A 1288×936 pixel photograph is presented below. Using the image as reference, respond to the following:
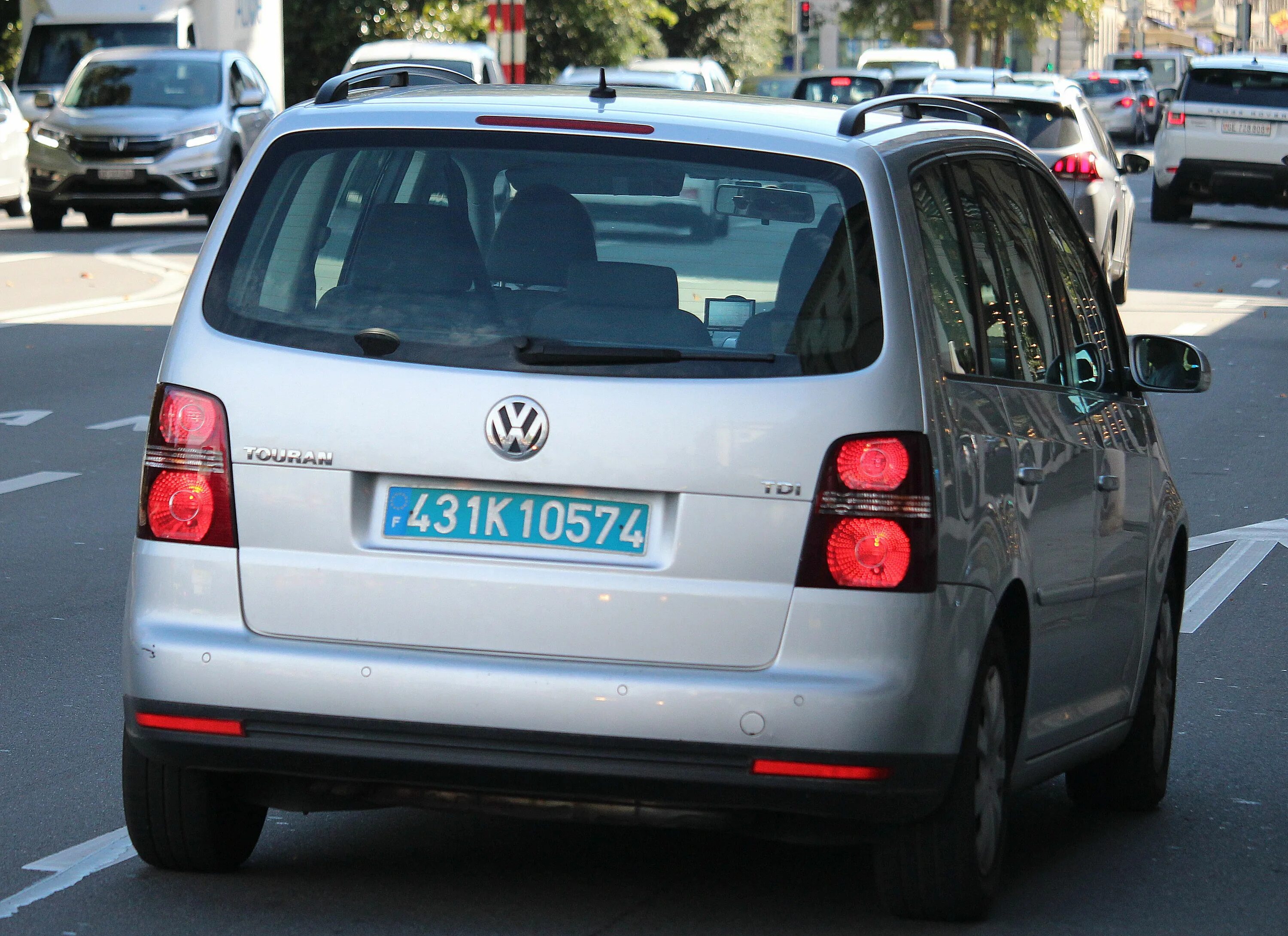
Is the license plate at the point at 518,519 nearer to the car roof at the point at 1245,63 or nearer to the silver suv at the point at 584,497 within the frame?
the silver suv at the point at 584,497

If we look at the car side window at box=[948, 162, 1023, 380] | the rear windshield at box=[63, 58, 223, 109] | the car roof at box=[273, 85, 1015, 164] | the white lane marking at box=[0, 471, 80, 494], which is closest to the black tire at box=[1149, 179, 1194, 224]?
the rear windshield at box=[63, 58, 223, 109]

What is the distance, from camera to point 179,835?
4.94m

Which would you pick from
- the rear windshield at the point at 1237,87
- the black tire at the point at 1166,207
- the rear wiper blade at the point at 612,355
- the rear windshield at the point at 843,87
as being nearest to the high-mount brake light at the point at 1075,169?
the rear windshield at the point at 1237,87

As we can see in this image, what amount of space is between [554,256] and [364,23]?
44944 mm

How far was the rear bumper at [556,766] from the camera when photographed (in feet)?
14.5

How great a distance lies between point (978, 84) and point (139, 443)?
12.1 m

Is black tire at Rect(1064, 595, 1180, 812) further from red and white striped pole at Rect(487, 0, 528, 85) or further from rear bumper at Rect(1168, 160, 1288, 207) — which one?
rear bumper at Rect(1168, 160, 1288, 207)

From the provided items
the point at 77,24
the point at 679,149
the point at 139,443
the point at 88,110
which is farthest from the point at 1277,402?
the point at 77,24

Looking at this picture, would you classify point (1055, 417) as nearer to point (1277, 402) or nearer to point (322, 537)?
point (322, 537)

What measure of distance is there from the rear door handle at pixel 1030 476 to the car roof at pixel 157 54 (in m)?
24.7

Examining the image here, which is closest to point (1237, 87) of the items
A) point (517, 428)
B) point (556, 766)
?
point (517, 428)

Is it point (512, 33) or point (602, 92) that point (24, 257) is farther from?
point (602, 92)

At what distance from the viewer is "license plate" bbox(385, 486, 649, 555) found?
443cm

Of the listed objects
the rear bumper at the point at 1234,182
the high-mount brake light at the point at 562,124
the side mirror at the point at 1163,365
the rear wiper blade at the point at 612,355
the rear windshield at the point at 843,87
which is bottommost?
the rear bumper at the point at 1234,182
